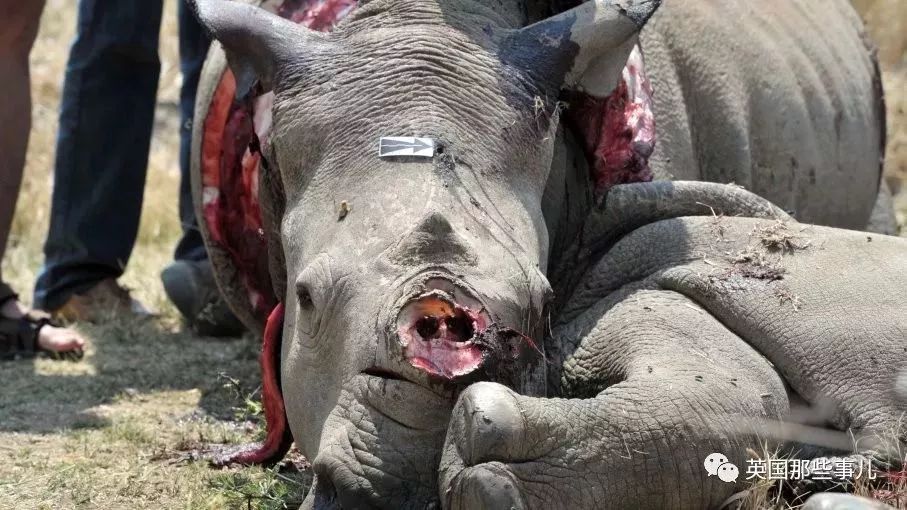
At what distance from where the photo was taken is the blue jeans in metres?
6.64

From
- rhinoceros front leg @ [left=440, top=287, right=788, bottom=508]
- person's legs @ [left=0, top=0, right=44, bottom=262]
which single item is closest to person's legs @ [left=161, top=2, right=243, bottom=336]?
person's legs @ [left=0, top=0, right=44, bottom=262]

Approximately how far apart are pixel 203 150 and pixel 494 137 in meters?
1.62

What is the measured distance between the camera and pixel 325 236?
3465 millimetres

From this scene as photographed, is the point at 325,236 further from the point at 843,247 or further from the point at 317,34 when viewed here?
the point at 843,247

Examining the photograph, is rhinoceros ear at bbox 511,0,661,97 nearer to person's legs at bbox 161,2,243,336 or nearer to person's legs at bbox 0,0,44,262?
person's legs at bbox 161,2,243,336

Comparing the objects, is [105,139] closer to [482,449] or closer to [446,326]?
[446,326]

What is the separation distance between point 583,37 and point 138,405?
223 centimetres

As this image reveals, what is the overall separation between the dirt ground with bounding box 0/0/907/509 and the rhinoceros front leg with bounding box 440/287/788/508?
0.23 m

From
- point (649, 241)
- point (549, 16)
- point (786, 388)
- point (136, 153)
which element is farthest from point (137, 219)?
point (786, 388)

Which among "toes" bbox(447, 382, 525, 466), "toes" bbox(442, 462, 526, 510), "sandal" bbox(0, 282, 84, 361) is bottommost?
"sandal" bbox(0, 282, 84, 361)

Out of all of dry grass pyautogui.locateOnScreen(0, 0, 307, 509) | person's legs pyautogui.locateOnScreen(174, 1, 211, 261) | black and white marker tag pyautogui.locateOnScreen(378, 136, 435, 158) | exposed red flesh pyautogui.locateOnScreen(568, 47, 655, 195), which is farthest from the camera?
person's legs pyautogui.locateOnScreen(174, 1, 211, 261)

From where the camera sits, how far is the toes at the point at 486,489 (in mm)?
2932

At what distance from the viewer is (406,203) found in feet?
11.0

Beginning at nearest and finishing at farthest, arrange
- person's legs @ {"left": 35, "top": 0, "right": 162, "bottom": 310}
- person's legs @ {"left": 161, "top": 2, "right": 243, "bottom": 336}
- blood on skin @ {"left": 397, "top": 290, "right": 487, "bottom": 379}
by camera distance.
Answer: blood on skin @ {"left": 397, "top": 290, "right": 487, "bottom": 379}, person's legs @ {"left": 161, "top": 2, "right": 243, "bottom": 336}, person's legs @ {"left": 35, "top": 0, "right": 162, "bottom": 310}
